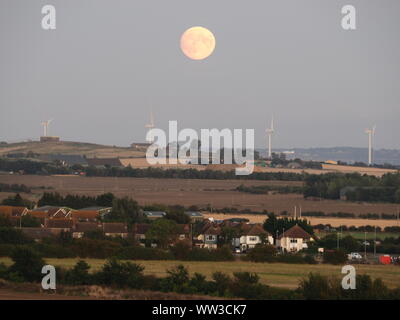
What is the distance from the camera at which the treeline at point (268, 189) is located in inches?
3022

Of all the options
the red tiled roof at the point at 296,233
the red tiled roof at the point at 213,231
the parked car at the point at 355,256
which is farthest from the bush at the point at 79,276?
the red tiled roof at the point at 296,233

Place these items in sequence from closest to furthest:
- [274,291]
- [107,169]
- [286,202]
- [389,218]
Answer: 1. [274,291]
2. [389,218]
3. [286,202]
4. [107,169]

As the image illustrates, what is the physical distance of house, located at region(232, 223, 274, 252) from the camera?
45.0 m

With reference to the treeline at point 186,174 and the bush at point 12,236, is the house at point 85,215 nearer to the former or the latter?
the bush at point 12,236

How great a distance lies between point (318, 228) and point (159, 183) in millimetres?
34812

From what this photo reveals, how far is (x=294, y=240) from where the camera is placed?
44.8m

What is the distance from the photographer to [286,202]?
67500mm

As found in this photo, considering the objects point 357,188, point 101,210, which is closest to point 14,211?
point 101,210

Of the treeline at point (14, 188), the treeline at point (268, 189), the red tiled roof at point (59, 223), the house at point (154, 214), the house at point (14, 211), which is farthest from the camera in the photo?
the treeline at point (268, 189)

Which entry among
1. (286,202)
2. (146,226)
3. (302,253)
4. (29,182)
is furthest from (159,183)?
(302,253)

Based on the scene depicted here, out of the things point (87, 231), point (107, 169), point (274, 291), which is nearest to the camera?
point (274, 291)

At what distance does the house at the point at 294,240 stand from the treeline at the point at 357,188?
25.1 meters
